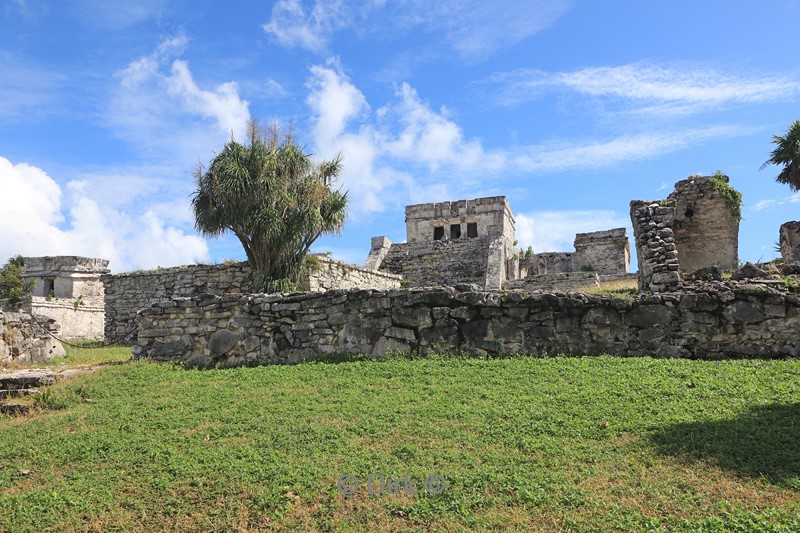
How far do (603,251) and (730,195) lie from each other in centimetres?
1196

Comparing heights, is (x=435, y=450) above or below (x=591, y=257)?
below

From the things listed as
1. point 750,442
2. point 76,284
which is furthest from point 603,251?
point 76,284

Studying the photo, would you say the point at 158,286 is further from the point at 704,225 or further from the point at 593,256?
the point at 593,256

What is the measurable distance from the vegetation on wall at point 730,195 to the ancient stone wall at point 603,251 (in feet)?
36.2

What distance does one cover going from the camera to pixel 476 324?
878 centimetres

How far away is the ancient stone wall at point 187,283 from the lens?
50.1 feet

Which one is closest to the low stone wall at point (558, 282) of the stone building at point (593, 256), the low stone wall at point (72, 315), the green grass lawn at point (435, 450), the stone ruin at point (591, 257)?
the stone ruin at point (591, 257)

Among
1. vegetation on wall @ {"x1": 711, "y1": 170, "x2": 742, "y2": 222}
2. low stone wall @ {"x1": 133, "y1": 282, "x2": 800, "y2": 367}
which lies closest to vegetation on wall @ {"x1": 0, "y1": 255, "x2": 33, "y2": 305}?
low stone wall @ {"x1": 133, "y1": 282, "x2": 800, "y2": 367}

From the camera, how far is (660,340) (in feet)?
27.6

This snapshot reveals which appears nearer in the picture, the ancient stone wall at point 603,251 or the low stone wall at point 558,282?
the low stone wall at point 558,282

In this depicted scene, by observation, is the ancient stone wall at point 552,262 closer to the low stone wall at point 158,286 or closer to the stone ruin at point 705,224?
the stone ruin at point 705,224

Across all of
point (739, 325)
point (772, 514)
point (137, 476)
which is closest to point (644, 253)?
point (739, 325)

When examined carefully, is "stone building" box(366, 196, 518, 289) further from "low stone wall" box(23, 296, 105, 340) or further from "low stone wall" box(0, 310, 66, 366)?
"low stone wall" box(23, 296, 105, 340)

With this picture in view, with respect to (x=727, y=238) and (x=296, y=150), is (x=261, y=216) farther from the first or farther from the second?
(x=727, y=238)
